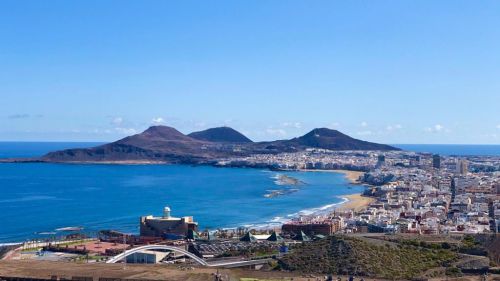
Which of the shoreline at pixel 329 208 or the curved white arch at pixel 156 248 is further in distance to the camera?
the shoreline at pixel 329 208

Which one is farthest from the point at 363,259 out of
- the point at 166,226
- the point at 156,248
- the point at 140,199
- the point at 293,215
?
the point at 140,199

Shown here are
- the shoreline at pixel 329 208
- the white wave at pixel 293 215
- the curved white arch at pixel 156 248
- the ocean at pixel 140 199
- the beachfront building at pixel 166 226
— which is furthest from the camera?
the ocean at pixel 140 199

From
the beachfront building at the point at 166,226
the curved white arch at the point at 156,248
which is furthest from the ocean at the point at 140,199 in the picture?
the curved white arch at the point at 156,248

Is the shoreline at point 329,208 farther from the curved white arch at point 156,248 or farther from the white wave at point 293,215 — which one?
the curved white arch at point 156,248

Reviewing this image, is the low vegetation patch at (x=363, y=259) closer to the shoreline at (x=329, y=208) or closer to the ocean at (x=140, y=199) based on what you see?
the shoreline at (x=329, y=208)

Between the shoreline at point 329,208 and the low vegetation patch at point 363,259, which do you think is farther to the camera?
the shoreline at point 329,208

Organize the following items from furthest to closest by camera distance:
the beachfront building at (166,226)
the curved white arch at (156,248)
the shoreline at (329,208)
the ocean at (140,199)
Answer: the ocean at (140,199), the shoreline at (329,208), the beachfront building at (166,226), the curved white arch at (156,248)

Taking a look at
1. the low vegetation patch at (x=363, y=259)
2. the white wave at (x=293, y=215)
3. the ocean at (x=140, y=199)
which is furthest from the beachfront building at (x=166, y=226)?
the low vegetation patch at (x=363, y=259)

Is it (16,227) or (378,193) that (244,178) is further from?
(16,227)
